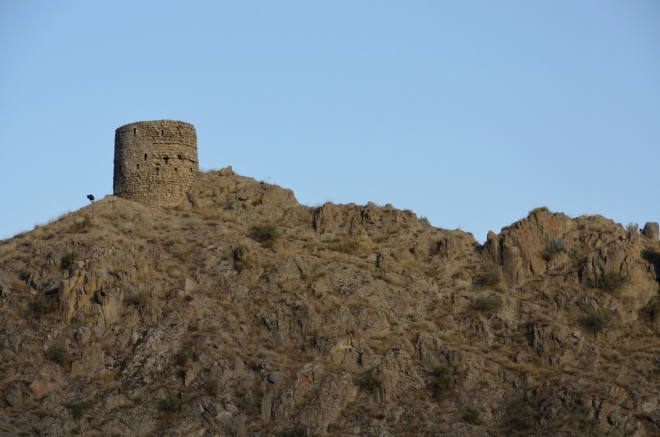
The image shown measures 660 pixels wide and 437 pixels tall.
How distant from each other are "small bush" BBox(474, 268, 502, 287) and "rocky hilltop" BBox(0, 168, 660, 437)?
7 centimetres

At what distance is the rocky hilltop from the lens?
139 feet

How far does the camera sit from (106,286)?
152 feet

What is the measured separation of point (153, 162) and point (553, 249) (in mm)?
17874

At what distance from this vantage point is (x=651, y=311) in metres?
47.3

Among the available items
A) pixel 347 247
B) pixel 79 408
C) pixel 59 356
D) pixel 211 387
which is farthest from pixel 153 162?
pixel 79 408

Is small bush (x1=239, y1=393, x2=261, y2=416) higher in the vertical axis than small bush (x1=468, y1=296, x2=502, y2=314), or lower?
lower

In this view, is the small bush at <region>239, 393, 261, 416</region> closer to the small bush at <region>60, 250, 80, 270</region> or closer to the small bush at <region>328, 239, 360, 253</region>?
the small bush at <region>60, 250, 80, 270</region>

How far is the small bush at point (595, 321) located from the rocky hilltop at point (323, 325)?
80 mm

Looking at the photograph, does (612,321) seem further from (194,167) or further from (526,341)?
(194,167)

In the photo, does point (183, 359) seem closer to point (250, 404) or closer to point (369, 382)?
point (250, 404)

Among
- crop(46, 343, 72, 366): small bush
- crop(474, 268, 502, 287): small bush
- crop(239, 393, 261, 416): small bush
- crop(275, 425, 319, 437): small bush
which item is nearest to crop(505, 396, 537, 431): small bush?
crop(474, 268, 502, 287): small bush

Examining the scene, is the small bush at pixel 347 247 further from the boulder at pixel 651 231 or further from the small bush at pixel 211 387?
the boulder at pixel 651 231

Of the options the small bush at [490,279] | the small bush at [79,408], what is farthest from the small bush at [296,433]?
the small bush at [490,279]

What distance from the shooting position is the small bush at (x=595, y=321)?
46562 mm
